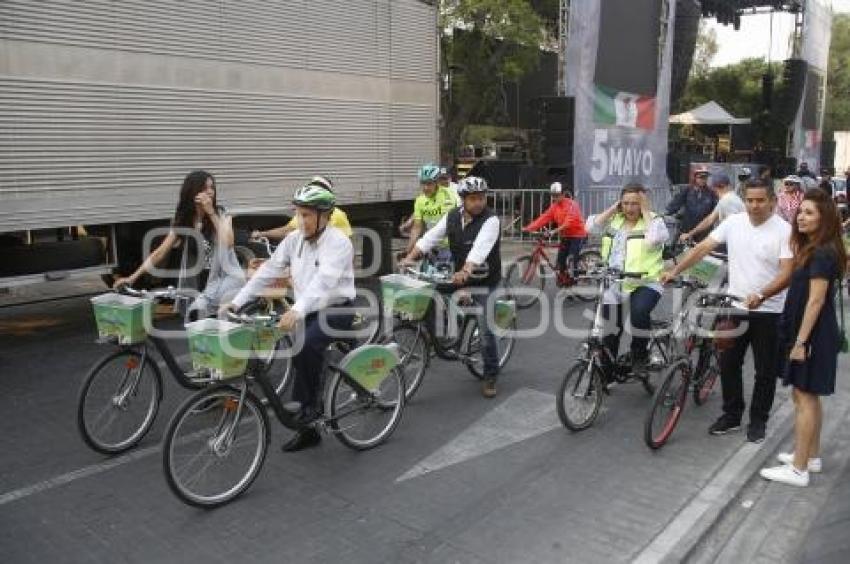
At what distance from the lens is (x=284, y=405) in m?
5.03

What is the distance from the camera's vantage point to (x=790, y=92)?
29.4 meters

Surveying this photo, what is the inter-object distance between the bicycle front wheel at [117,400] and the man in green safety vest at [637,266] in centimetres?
337

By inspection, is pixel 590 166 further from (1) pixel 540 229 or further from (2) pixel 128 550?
(2) pixel 128 550

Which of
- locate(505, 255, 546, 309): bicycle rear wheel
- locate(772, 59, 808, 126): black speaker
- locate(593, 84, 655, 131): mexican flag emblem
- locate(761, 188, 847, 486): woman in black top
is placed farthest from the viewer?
locate(772, 59, 808, 126): black speaker

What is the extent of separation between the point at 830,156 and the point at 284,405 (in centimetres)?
4122

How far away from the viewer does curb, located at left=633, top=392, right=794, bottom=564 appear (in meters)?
4.10

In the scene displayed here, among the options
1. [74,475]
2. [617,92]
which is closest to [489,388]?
[74,475]

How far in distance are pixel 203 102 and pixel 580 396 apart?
18.1 ft

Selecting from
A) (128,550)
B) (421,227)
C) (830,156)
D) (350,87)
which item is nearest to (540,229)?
(421,227)

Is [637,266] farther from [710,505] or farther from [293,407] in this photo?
[293,407]

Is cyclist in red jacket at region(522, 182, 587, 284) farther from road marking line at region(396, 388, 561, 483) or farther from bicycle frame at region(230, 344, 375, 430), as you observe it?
bicycle frame at region(230, 344, 375, 430)

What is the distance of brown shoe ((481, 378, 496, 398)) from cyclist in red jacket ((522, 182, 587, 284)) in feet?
14.1

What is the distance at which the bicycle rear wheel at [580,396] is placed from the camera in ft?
18.4

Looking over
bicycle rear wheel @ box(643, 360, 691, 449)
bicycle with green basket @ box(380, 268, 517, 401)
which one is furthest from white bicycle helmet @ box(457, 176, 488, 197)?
bicycle rear wheel @ box(643, 360, 691, 449)
